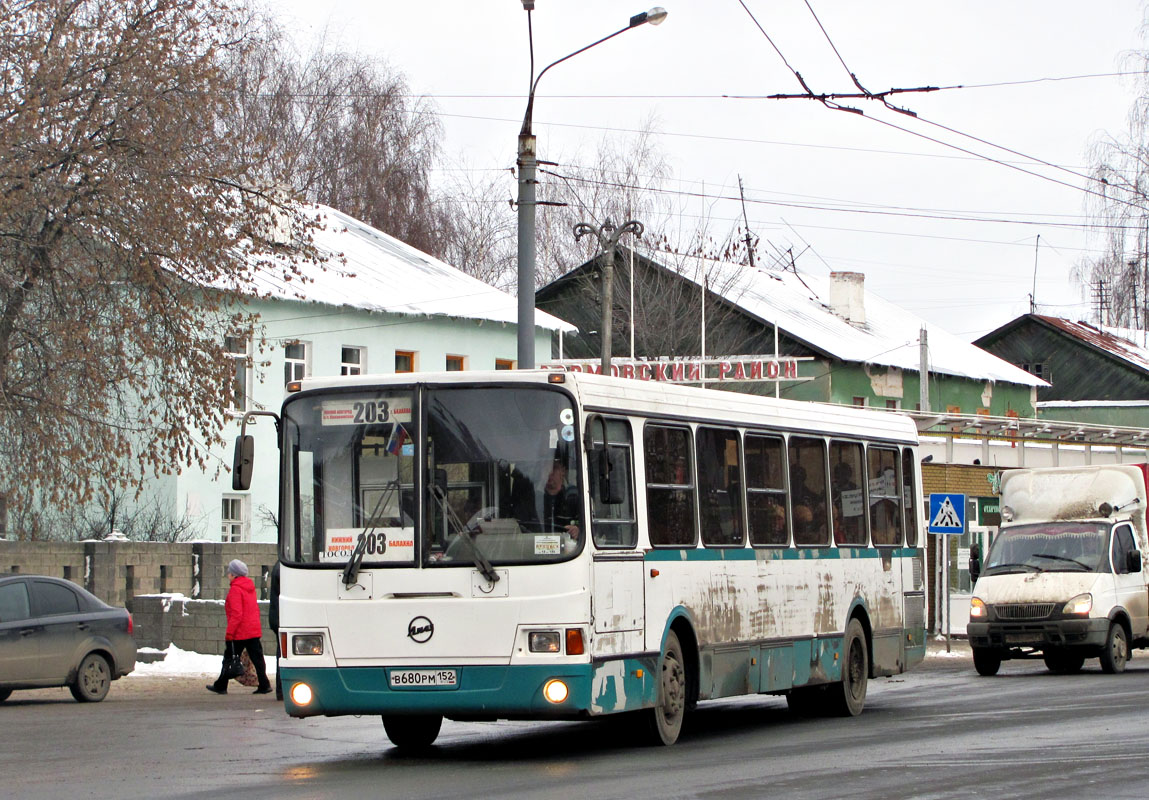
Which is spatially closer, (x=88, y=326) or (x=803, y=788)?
(x=803, y=788)

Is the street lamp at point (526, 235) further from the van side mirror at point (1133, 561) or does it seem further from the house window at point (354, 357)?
the house window at point (354, 357)

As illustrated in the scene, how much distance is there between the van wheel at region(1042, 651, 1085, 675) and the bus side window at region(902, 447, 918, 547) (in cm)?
711

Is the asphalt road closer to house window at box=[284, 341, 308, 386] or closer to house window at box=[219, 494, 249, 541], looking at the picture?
house window at box=[219, 494, 249, 541]

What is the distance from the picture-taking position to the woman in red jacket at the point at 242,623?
2125 centimetres

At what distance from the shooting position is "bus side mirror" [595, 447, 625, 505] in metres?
12.3

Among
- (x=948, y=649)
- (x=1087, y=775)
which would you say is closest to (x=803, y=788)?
(x=1087, y=775)

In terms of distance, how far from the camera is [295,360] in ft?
136

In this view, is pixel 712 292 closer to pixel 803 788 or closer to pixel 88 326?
pixel 88 326

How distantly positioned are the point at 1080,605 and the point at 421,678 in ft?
48.0

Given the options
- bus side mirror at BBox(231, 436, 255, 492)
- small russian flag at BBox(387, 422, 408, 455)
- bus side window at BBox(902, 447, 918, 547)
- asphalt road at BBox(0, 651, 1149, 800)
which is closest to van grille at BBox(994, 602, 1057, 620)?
asphalt road at BBox(0, 651, 1149, 800)

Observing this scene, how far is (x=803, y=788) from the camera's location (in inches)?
416

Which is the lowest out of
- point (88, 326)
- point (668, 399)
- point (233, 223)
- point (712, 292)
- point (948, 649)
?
point (948, 649)

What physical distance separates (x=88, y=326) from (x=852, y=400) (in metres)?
37.2

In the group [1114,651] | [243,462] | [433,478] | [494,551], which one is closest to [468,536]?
[494,551]
